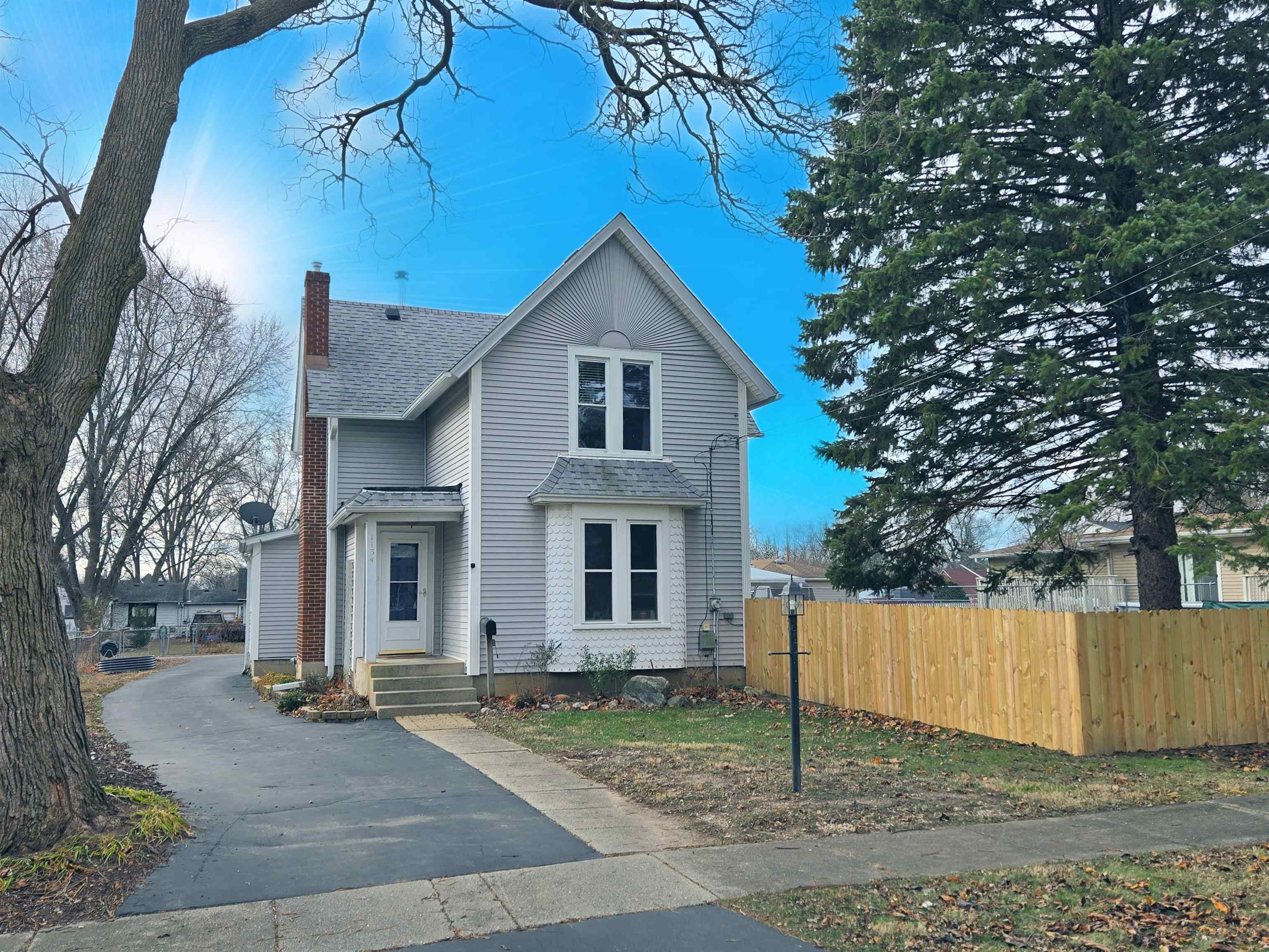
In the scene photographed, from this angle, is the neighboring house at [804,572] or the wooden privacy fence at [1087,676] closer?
the wooden privacy fence at [1087,676]

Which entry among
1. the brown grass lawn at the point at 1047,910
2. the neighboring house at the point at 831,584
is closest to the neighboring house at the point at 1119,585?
the neighboring house at the point at 831,584

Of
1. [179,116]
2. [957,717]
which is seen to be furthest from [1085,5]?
[179,116]

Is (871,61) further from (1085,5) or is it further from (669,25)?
(669,25)

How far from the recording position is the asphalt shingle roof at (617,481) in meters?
16.0

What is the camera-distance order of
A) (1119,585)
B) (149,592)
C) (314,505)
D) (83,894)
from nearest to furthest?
(83,894) → (314,505) → (1119,585) → (149,592)

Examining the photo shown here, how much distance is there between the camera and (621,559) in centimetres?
1631

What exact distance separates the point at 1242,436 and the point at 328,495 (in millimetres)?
15052

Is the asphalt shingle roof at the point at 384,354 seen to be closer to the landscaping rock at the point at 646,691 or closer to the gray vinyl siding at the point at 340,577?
the gray vinyl siding at the point at 340,577

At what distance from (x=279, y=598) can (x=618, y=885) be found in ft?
59.1

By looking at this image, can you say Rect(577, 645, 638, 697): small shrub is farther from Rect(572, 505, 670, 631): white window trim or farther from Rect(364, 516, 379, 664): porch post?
Rect(364, 516, 379, 664): porch post

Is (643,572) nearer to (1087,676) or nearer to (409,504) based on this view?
(409,504)

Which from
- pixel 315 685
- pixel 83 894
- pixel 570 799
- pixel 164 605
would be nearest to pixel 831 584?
pixel 570 799

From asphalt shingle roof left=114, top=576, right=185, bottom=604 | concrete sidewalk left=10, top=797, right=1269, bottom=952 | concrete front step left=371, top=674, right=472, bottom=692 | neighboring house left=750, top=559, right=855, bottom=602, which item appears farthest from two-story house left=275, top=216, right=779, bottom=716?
asphalt shingle roof left=114, top=576, right=185, bottom=604

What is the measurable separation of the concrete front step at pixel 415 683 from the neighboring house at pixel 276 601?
7637mm
